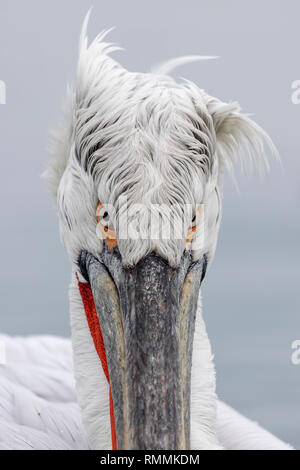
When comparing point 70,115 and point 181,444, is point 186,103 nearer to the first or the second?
point 70,115

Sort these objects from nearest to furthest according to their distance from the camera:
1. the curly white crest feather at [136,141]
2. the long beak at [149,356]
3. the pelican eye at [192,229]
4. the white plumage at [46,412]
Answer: the long beak at [149,356] → the curly white crest feather at [136,141] → the pelican eye at [192,229] → the white plumage at [46,412]

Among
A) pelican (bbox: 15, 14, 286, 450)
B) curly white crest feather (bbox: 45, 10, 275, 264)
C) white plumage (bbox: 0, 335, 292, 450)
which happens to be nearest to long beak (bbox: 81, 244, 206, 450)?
pelican (bbox: 15, 14, 286, 450)

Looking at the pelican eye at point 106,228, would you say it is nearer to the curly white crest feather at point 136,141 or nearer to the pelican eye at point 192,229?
the curly white crest feather at point 136,141

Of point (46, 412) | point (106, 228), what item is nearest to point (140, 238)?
point (106, 228)

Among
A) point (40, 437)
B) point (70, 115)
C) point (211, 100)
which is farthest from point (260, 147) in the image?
point (40, 437)

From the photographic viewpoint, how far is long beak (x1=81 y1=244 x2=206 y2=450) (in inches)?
152

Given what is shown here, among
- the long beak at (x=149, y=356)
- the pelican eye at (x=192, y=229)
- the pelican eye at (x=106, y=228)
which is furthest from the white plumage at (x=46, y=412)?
the pelican eye at (x=192, y=229)

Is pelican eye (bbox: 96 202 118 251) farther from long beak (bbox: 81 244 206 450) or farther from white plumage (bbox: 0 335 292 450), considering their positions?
white plumage (bbox: 0 335 292 450)

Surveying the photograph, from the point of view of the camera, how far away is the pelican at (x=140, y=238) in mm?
3916

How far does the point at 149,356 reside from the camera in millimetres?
3898

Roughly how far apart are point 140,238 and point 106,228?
310 millimetres

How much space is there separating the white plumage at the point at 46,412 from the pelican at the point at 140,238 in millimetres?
471
